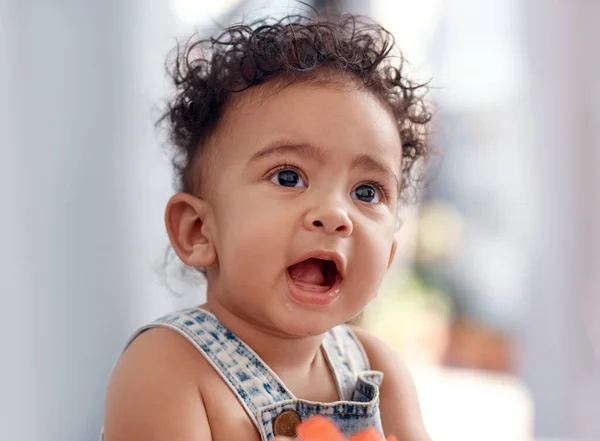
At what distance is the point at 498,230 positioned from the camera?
2.29m

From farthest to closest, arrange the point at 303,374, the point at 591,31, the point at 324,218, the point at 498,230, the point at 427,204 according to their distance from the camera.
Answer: the point at 427,204
the point at 498,230
the point at 591,31
the point at 303,374
the point at 324,218

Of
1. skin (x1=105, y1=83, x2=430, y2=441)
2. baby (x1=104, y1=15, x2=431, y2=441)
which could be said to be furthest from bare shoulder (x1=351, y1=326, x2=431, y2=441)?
skin (x1=105, y1=83, x2=430, y2=441)

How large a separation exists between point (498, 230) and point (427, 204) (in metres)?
0.29

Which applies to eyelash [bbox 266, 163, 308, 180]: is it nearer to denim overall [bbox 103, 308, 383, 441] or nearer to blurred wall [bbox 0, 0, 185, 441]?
denim overall [bbox 103, 308, 383, 441]

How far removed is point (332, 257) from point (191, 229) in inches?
7.2

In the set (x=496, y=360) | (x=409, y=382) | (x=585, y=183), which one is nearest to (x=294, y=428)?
(x=409, y=382)

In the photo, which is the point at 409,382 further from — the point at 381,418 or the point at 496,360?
the point at 496,360

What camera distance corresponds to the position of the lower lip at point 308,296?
0.71 metres

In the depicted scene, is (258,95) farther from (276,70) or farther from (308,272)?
(308,272)

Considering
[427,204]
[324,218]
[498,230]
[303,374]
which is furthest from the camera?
[427,204]

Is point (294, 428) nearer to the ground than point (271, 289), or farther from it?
nearer to the ground

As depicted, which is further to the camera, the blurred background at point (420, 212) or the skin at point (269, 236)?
the blurred background at point (420, 212)

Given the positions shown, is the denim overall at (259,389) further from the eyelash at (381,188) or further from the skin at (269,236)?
the eyelash at (381,188)

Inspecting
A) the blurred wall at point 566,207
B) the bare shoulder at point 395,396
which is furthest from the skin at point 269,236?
the blurred wall at point 566,207
